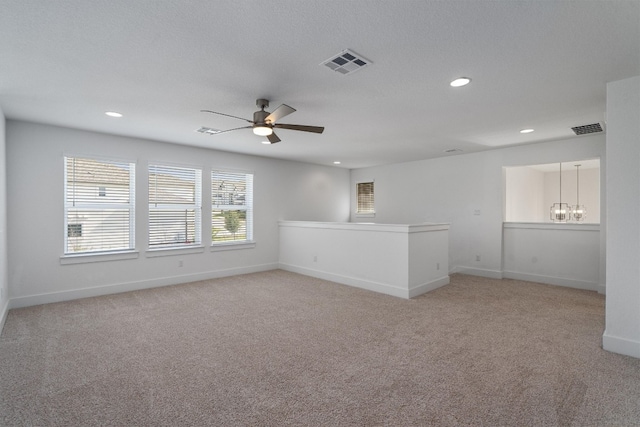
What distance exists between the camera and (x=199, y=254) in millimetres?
5809

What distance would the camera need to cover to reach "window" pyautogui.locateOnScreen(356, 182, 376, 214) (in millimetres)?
8357

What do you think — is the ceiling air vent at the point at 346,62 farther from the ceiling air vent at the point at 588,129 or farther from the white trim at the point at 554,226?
the white trim at the point at 554,226

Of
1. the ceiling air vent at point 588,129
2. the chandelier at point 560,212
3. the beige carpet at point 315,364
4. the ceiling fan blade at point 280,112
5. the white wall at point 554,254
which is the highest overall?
the ceiling air vent at point 588,129

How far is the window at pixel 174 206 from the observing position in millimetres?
5324

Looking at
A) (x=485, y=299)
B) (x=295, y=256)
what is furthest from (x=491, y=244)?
(x=295, y=256)

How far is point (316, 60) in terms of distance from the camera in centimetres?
245

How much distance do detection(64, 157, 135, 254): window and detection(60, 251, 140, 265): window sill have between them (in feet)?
0.32

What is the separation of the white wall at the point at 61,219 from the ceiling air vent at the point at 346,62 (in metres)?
3.99

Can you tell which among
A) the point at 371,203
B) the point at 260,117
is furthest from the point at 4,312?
the point at 371,203

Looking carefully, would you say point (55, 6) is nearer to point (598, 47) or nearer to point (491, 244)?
point (598, 47)

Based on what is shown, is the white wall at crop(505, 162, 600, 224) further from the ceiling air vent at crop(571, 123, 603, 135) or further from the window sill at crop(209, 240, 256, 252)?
the window sill at crop(209, 240, 256, 252)

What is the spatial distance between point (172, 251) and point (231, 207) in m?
1.40

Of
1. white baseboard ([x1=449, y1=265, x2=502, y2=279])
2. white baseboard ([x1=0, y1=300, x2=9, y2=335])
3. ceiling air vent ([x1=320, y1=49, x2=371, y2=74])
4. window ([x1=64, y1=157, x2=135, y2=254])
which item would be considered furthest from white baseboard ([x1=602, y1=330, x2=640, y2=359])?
window ([x1=64, y1=157, x2=135, y2=254])

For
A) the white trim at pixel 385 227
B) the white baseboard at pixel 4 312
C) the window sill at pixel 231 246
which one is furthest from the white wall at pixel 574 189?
the white baseboard at pixel 4 312
